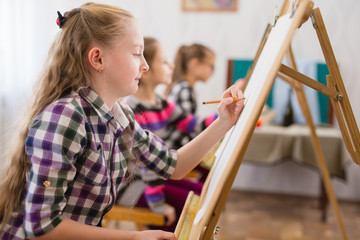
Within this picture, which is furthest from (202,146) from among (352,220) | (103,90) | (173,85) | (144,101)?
(352,220)

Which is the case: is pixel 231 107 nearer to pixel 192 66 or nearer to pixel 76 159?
pixel 76 159

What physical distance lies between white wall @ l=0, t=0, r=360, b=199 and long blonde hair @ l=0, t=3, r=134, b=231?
241 centimetres

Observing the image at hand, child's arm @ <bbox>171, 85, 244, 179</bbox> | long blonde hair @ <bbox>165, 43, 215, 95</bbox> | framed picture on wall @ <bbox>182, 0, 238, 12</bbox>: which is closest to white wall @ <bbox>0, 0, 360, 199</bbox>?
framed picture on wall @ <bbox>182, 0, 238, 12</bbox>

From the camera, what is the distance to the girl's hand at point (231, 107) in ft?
3.22

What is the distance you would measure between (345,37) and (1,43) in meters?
2.64

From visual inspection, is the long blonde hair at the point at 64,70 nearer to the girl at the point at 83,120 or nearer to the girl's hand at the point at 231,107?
the girl at the point at 83,120

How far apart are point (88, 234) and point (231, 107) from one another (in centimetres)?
45

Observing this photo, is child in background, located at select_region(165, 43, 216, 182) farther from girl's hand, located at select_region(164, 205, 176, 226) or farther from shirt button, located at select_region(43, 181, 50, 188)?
shirt button, located at select_region(43, 181, 50, 188)

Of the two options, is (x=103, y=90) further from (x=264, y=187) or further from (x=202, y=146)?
(x=264, y=187)

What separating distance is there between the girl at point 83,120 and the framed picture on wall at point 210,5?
8.47 feet

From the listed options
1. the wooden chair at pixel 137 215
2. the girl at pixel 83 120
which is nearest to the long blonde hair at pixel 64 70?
the girl at pixel 83 120

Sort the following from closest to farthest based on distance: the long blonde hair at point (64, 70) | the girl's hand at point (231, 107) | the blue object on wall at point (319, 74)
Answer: the long blonde hair at point (64, 70) < the girl's hand at point (231, 107) < the blue object on wall at point (319, 74)

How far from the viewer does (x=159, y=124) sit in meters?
1.76

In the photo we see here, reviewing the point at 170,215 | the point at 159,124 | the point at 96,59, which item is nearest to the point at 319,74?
the point at 159,124
